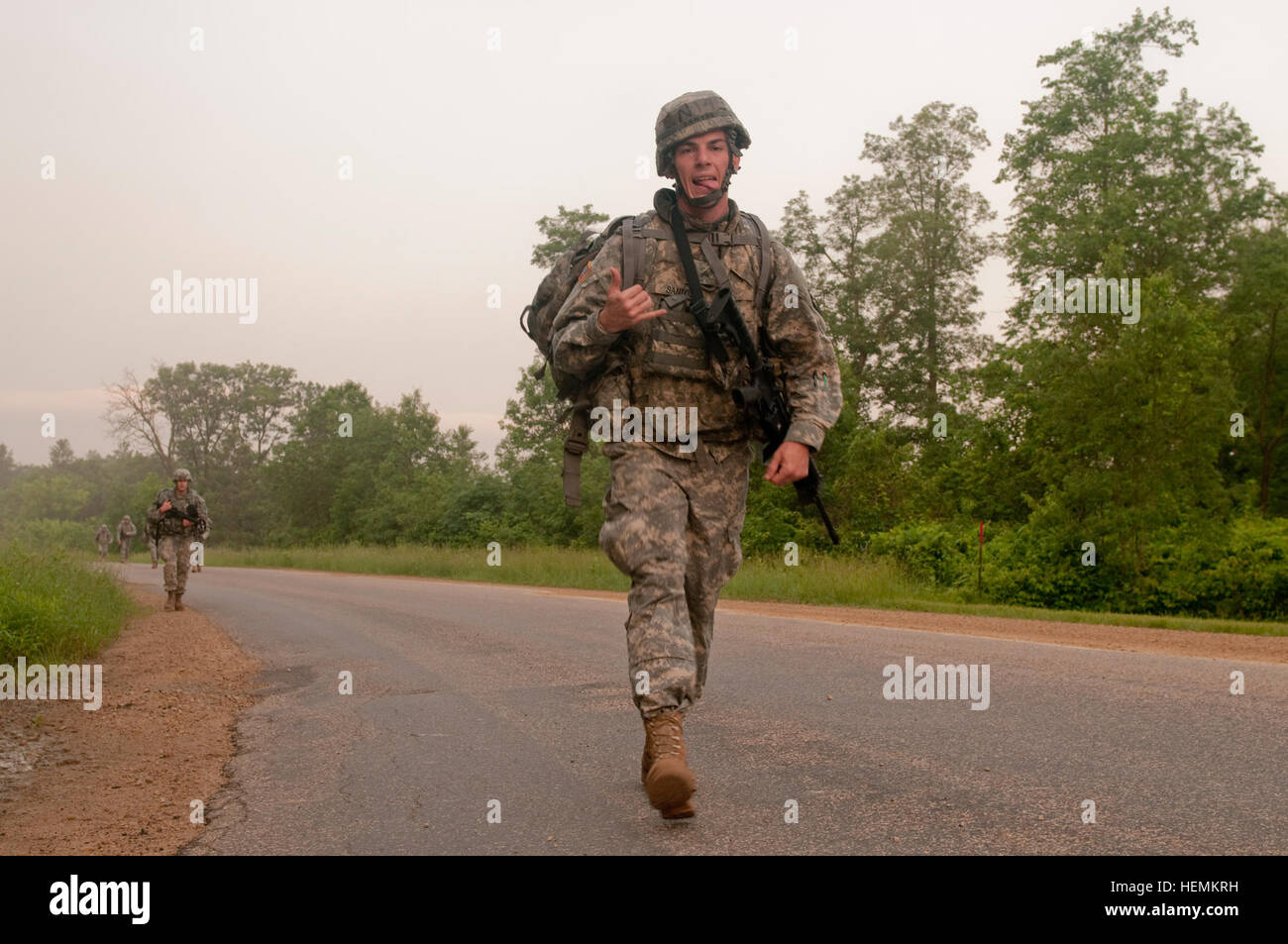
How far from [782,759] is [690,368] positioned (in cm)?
170

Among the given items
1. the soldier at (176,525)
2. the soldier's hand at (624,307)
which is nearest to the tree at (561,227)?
the soldier at (176,525)

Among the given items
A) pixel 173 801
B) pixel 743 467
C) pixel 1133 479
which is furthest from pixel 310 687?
pixel 1133 479

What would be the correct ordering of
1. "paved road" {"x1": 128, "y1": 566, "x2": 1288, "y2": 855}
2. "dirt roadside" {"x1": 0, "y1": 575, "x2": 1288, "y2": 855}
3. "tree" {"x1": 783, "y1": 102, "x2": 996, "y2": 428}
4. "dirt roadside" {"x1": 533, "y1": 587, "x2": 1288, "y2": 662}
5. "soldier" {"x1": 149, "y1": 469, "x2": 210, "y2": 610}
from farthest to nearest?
"tree" {"x1": 783, "y1": 102, "x2": 996, "y2": 428}, "soldier" {"x1": 149, "y1": 469, "x2": 210, "y2": 610}, "dirt roadside" {"x1": 533, "y1": 587, "x2": 1288, "y2": 662}, "dirt roadside" {"x1": 0, "y1": 575, "x2": 1288, "y2": 855}, "paved road" {"x1": 128, "y1": 566, "x2": 1288, "y2": 855}

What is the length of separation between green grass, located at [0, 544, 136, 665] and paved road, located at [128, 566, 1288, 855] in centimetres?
196

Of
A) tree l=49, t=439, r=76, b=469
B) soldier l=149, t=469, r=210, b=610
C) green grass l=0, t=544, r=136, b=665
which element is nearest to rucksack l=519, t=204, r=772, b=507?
green grass l=0, t=544, r=136, b=665

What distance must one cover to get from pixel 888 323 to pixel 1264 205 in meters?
13.0

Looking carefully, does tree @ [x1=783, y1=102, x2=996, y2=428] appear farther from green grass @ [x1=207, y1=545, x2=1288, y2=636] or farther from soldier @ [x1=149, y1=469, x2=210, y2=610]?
soldier @ [x1=149, y1=469, x2=210, y2=610]

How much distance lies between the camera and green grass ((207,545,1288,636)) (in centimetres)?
1441

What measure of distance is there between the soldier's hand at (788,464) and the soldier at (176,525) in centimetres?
1363

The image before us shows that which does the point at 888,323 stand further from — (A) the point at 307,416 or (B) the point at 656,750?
(A) the point at 307,416

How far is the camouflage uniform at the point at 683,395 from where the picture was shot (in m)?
4.15

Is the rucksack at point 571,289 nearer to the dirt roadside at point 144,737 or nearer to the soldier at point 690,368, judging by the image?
the soldier at point 690,368

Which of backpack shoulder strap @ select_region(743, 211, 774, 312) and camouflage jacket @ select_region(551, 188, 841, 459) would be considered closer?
camouflage jacket @ select_region(551, 188, 841, 459)

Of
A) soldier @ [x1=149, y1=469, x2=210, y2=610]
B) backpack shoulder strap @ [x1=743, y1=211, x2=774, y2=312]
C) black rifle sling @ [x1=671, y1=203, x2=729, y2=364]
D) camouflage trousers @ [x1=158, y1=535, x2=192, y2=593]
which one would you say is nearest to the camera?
black rifle sling @ [x1=671, y1=203, x2=729, y2=364]
